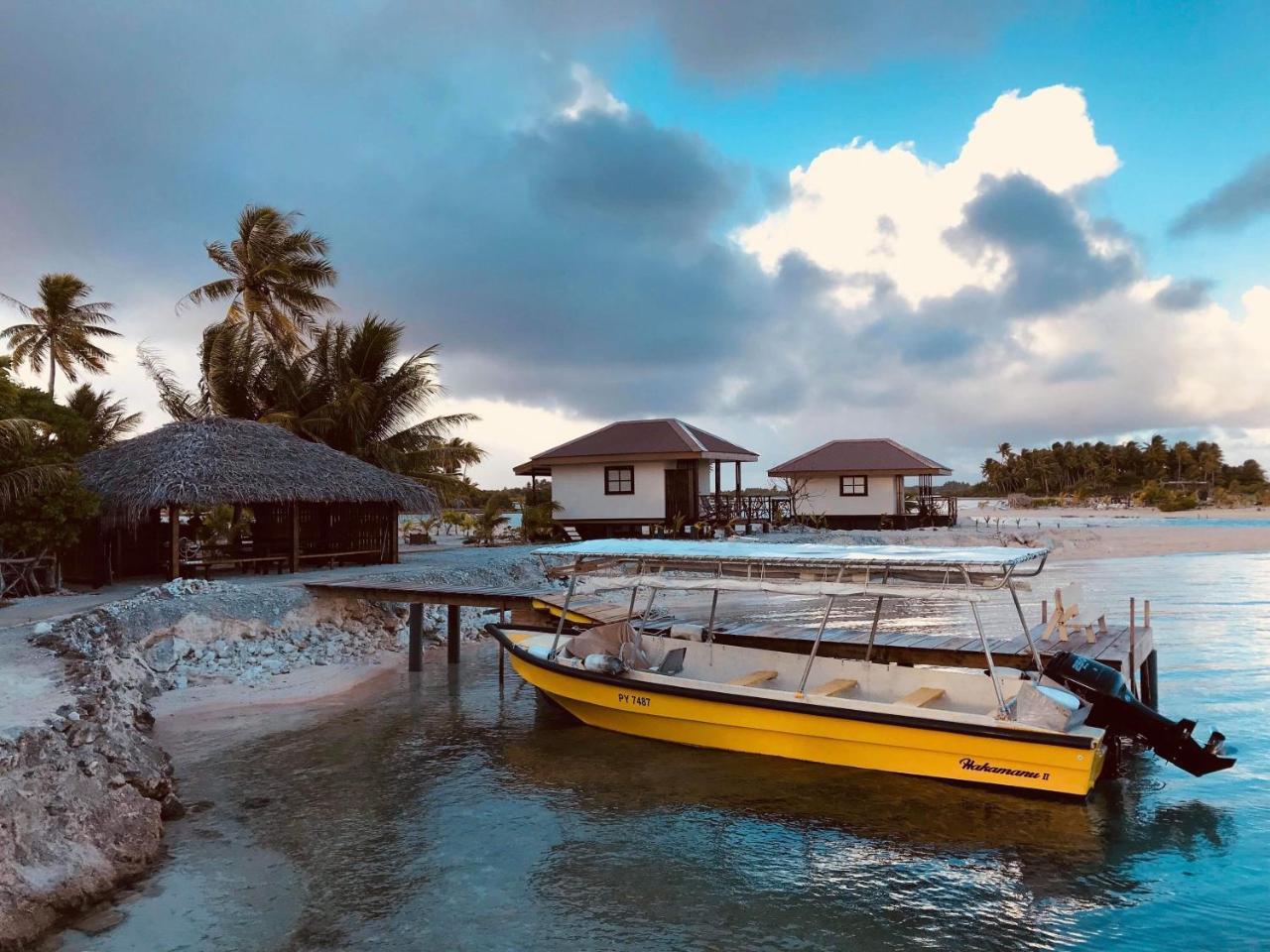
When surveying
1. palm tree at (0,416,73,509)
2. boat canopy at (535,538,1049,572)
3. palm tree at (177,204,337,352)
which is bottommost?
boat canopy at (535,538,1049,572)

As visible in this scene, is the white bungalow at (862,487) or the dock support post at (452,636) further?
the white bungalow at (862,487)

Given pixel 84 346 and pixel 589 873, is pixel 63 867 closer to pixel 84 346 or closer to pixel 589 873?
pixel 589 873

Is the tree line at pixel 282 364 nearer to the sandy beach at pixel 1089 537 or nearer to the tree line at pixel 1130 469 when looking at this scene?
the sandy beach at pixel 1089 537

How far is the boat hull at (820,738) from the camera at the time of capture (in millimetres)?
8586

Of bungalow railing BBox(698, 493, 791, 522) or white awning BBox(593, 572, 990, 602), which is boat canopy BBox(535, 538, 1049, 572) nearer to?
white awning BBox(593, 572, 990, 602)

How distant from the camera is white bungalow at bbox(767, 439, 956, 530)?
40.2 meters

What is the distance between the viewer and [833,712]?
31.7 feet

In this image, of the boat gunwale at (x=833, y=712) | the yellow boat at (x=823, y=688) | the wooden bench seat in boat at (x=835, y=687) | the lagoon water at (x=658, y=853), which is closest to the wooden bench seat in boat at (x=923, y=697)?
the yellow boat at (x=823, y=688)

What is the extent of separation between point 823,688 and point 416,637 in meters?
8.64

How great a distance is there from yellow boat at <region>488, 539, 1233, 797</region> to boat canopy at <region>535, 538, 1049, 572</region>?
22mm

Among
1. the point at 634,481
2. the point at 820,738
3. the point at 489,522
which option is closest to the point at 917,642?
the point at 820,738

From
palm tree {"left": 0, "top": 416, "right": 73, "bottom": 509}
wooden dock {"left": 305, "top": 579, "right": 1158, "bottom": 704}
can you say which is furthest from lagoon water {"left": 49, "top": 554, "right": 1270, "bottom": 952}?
palm tree {"left": 0, "top": 416, "right": 73, "bottom": 509}

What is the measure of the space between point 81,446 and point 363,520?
23.4ft

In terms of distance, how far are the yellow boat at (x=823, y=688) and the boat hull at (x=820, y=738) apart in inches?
0.6
